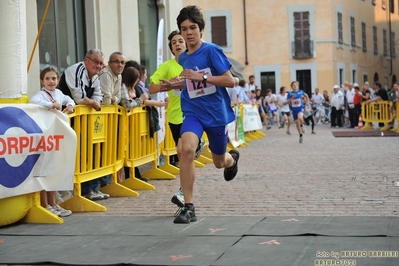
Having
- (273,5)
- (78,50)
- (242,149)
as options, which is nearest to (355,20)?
(273,5)

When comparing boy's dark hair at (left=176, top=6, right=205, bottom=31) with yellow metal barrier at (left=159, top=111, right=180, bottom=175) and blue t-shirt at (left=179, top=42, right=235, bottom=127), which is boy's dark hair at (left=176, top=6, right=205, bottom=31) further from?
yellow metal barrier at (left=159, top=111, right=180, bottom=175)

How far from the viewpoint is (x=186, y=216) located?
29.0 ft

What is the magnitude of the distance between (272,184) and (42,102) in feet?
14.2

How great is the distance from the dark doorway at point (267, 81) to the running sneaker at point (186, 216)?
4266 cm

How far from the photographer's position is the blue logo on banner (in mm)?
8914

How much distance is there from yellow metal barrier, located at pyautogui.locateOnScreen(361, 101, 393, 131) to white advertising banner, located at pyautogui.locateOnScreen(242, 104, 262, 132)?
250 inches

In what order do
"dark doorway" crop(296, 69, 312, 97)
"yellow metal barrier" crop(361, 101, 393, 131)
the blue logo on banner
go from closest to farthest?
1. the blue logo on banner
2. "yellow metal barrier" crop(361, 101, 393, 131)
3. "dark doorway" crop(296, 69, 312, 97)

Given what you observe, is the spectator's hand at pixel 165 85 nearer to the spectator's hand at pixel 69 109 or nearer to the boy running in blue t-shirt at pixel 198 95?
the boy running in blue t-shirt at pixel 198 95

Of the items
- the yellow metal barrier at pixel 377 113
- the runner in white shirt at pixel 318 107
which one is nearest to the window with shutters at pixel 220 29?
the runner in white shirt at pixel 318 107

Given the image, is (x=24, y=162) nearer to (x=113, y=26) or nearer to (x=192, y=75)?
(x=192, y=75)

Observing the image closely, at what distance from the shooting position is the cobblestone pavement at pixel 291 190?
32.2 feet

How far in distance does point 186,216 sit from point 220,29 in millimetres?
43596

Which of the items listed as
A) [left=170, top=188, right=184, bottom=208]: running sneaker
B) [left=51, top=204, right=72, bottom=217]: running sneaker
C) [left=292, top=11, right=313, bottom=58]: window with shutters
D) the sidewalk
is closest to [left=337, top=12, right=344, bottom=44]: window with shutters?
[left=292, top=11, right=313, bottom=58]: window with shutters

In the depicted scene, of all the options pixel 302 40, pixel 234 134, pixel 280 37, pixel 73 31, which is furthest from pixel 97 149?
pixel 280 37
